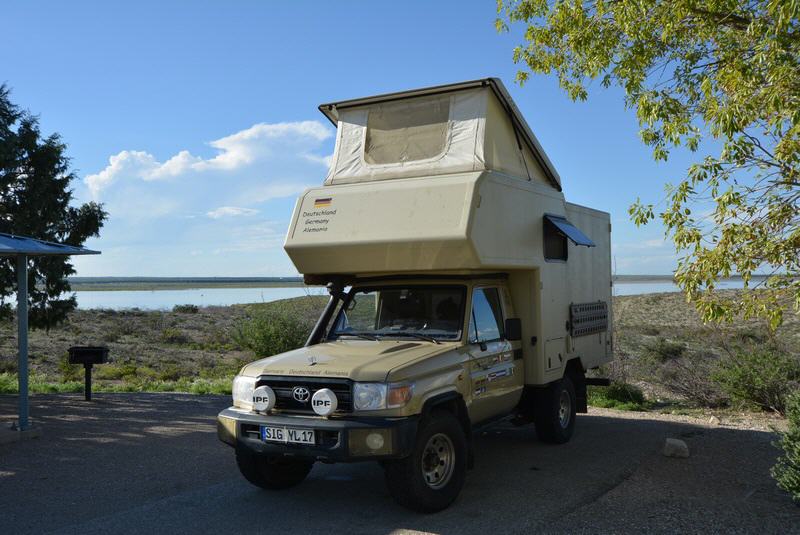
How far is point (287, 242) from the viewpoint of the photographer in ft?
25.1

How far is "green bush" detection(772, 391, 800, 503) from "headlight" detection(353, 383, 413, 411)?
127 inches

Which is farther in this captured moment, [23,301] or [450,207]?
[23,301]

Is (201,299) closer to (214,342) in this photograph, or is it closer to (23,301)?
(214,342)

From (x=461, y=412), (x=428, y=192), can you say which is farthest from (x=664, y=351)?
(x=428, y=192)

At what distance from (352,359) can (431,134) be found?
2876mm

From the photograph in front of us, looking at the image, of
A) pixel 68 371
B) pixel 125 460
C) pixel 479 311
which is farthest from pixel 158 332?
pixel 479 311

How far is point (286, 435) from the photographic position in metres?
6.04

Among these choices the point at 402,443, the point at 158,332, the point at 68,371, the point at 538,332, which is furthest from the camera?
the point at 158,332

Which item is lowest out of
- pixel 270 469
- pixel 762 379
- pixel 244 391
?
pixel 270 469

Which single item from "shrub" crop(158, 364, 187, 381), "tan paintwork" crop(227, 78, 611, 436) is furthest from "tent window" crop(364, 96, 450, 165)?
"shrub" crop(158, 364, 187, 381)

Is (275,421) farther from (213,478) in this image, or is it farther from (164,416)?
(164,416)

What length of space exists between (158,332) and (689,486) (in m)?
33.3

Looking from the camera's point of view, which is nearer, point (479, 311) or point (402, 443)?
point (402, 443)

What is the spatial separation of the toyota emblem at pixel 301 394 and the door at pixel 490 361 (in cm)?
171
